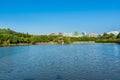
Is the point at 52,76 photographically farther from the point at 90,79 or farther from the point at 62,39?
the point at 62,39

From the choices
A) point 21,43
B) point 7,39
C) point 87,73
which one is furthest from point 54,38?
point 87,73

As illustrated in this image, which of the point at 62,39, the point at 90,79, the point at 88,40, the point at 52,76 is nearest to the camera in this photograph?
the point at 90,79

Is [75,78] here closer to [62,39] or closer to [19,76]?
[19,76]

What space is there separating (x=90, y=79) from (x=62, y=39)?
11392 cm

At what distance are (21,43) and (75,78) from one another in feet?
329

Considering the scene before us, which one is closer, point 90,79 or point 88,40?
point 90,79

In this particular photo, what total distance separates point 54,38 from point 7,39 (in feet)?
131

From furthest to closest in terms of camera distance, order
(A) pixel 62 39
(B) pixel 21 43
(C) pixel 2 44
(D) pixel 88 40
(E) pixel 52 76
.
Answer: (D) pixel 88 40, (A) pixel 62 39, (B) pixel 21 43, (C) pixel 2 44, (E) pixel 52 76

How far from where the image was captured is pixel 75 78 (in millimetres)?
17250

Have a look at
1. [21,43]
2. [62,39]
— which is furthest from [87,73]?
[62,39]

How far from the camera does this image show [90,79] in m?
16.9

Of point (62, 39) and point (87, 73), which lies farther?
point (62, 39)

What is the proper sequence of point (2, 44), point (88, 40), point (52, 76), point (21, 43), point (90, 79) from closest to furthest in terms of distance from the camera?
point (90, 79)
point (52, 76)
point (2, 44)
point (21, 43)
point (88, 40)

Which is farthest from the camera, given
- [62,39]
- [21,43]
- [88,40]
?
[88,40]
